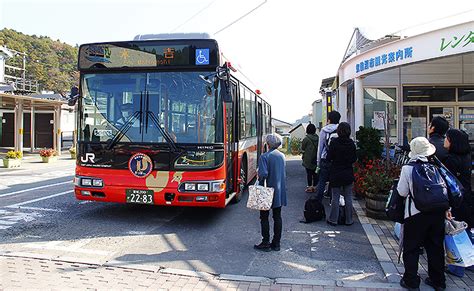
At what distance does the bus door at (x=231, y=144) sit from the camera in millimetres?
6929

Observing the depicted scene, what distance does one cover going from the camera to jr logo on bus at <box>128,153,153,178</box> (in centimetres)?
657

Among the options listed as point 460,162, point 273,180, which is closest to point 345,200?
point 273,180

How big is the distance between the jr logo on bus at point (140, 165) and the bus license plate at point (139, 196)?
266mm

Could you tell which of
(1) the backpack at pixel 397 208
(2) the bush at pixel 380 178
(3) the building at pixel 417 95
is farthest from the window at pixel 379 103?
(1) the backpack at pixel 397 208

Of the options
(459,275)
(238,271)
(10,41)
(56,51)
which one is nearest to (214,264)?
(238,271)

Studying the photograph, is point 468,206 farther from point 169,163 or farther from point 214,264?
point 169,163

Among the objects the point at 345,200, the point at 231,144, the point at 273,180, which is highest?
→ the point at 231,144

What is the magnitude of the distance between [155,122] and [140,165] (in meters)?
0.76

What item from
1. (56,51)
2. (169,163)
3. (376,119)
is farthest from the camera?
(56,51)

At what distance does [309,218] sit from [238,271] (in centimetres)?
275

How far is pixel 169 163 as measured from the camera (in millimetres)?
6539

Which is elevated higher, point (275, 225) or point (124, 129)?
point (124, 129)

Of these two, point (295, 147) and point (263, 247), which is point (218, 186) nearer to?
point (263, 247)

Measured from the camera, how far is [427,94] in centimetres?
1332
